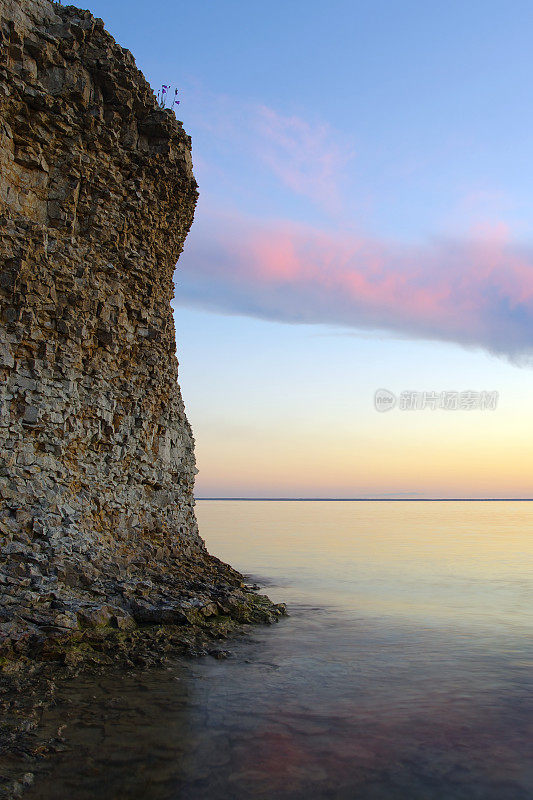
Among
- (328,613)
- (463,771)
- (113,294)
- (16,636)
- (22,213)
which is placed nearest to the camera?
(463,771)

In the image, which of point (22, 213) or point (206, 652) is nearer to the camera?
point (206, 652)

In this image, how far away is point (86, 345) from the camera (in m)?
13.6

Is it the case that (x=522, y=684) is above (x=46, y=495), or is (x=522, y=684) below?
below

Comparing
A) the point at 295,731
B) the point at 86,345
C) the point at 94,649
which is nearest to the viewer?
the point at 295,731

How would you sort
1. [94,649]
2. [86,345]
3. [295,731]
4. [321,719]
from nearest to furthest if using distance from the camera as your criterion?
[295,731] < [321,719] < [94,649] < [86,345]

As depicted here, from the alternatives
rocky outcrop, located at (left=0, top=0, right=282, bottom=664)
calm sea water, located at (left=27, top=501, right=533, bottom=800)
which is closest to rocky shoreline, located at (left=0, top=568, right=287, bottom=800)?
rocky outcrop, located at (left=0, top=0, right=282, bottom=664)

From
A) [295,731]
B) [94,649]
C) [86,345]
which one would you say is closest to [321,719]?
[295,731]

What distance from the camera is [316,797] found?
6.43 metres

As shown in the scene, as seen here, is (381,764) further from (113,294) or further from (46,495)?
(113,294)

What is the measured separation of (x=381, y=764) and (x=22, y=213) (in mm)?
11862

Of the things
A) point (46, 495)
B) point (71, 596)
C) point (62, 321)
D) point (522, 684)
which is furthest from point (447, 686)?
point (62, 321)

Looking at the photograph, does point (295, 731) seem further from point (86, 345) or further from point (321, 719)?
point (86, 345)

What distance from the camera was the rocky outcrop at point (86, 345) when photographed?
1169cm

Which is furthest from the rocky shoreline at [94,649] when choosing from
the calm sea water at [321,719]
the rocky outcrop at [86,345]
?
the calm sea water at [321,719]
